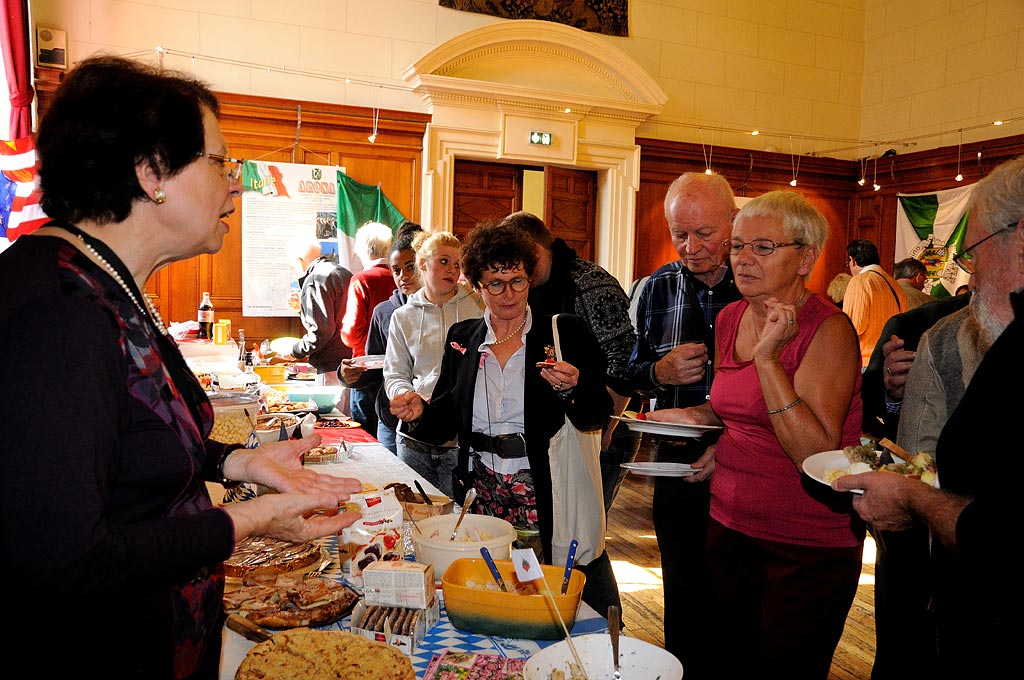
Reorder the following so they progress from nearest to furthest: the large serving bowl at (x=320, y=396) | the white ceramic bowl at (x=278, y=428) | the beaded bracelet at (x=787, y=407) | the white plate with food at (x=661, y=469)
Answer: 1. the beaded bracelet at (x=787, y=407)
2. the white plate with food at (x=661, y=469)
3. the white ceramic bowl at (x=278, y=428)
4. the large serving bowl at (x=320, y=396)

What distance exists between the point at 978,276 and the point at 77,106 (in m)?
1.65

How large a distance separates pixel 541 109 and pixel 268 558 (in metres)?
5.91

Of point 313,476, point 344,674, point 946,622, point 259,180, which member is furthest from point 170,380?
point 259,180

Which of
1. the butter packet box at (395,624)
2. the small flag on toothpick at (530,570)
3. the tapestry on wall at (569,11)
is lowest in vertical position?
the butter packet box at (395,624)

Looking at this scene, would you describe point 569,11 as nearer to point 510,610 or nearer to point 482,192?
point 482,192

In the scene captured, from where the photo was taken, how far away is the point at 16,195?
4.47 meters

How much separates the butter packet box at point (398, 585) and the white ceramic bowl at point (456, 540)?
191 millimetres

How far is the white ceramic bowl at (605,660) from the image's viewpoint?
48.5 inches

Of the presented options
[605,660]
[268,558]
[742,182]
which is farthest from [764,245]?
[742,182]

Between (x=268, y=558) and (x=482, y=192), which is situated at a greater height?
(x=482, y=192)

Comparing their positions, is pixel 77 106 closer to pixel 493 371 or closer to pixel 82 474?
pixel 82 474

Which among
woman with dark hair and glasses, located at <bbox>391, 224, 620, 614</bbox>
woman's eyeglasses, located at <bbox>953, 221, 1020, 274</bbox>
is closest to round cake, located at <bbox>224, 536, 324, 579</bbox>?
woman with dark hair and glasses, located at <bbox>391, 224, 620, 614</bbox>

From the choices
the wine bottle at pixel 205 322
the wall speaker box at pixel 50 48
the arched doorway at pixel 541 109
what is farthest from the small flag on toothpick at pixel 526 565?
the wall speaker box at pixel 50 48

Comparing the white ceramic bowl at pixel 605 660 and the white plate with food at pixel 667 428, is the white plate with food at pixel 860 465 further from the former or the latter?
the white ceramic bowl at pixel 605 660
